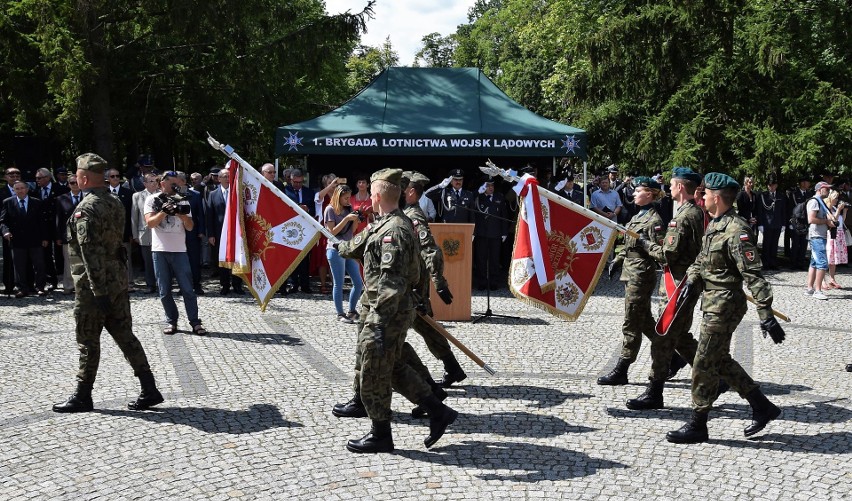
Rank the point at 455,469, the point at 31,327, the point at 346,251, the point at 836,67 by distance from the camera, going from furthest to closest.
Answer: the point at 836,67 < the point at 31,327 < the point at 346,251 < the point at 455,469

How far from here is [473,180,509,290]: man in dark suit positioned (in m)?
14.0

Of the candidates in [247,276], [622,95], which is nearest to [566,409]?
[247,276]

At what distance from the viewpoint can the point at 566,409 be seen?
6926 millimetres

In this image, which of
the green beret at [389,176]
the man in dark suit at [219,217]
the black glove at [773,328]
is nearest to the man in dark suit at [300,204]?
the man in dark suit at [219,217]

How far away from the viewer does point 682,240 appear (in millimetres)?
6914

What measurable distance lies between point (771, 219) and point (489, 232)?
261 inches

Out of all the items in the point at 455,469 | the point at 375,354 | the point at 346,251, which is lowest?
the point at 455,469

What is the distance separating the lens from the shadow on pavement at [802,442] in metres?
5.93

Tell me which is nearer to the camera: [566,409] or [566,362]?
[566,409]

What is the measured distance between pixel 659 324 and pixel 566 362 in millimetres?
2002

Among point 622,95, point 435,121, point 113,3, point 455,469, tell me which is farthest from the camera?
point 622,95

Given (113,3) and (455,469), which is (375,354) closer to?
(455,469)

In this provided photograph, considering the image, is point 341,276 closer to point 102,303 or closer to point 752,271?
point 102,303

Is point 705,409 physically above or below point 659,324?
below
